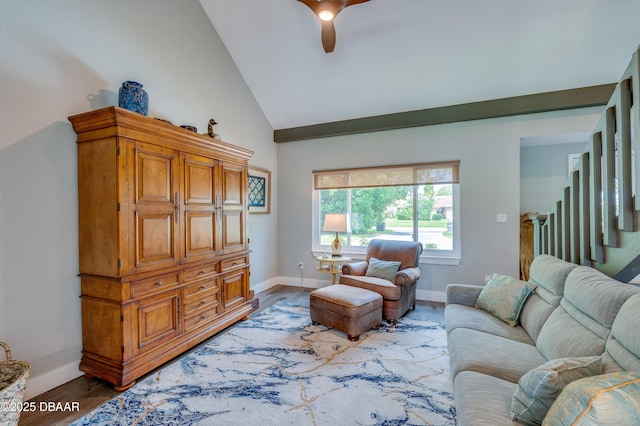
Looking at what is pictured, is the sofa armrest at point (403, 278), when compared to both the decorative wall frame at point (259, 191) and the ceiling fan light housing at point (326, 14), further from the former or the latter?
the ceiling fan light housing at point (326, 14)

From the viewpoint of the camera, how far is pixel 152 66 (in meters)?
2.95

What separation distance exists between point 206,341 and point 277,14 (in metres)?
3.67

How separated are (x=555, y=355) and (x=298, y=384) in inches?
64.3

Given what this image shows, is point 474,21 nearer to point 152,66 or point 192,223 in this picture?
point 152,66

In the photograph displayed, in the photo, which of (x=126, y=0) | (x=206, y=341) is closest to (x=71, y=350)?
(x=206, y=341)

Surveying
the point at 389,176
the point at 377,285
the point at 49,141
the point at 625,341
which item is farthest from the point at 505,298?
the point at 49,141

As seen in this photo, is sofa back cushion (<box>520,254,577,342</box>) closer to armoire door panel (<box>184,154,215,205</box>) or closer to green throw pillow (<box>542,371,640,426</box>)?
green throw pillow (<box>542,371,640,426</box>)

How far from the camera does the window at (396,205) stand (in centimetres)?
425

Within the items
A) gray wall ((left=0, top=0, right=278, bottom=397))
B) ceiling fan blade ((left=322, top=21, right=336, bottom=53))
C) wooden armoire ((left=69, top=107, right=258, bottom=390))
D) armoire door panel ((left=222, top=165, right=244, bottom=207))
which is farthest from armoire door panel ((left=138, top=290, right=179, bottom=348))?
ceiling fan blade ((left=322, top=21, right=336, bottom=53))

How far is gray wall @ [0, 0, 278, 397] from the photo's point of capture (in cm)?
198

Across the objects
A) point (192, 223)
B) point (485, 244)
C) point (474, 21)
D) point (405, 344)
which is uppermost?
point (474, 21)

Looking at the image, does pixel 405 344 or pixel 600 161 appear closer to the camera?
pixel 600 161

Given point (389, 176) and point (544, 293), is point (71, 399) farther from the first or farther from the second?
point (389, 176)

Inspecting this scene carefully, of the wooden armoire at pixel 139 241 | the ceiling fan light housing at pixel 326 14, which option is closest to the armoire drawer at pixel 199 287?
the wooden armoire at pixel 139 241
